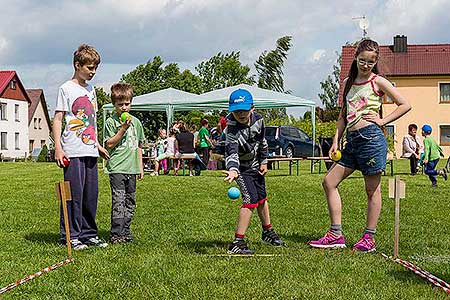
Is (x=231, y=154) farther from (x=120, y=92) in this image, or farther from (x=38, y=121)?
(x=38, y=121)

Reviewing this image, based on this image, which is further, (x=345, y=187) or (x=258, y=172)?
(x=345, y=187)

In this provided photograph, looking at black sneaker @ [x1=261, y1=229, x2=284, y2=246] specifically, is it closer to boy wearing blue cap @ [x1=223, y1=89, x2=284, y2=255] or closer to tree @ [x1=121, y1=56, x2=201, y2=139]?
boy wearing blue cap @ [x1=223, y1=89, x2=284, y2=255]

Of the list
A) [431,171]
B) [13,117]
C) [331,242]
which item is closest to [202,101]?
[431,171]

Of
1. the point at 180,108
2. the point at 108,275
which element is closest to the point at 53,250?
the point at 108,275

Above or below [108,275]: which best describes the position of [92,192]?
above

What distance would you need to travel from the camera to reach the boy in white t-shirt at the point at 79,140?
6750 mm

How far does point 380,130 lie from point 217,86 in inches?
2602

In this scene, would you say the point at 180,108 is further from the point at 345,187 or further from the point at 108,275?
the point at 108,275

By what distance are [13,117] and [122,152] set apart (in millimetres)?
58094

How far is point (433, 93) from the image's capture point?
47562 mm

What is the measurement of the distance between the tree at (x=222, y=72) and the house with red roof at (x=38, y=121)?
16421mm

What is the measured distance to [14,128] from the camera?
62.1 meters

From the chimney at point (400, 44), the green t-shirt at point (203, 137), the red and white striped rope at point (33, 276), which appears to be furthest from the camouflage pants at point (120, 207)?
the chimney at point (400, 44)

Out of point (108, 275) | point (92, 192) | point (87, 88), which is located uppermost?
point (87, 88)
